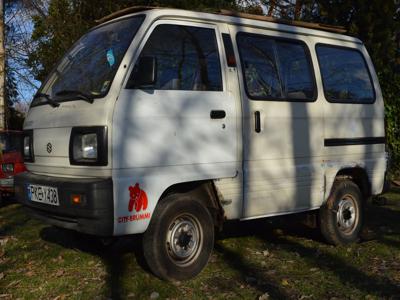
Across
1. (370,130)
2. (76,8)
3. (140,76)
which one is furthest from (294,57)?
(76,8)

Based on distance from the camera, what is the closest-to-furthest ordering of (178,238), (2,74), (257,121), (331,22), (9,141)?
(178,238)
(257,121)
(9,141)
(331,22)
(2,74)

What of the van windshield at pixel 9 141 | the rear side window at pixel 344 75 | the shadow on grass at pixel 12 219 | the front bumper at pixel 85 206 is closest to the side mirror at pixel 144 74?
the front bumper at pixel 85 206

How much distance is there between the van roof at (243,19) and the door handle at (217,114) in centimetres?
88

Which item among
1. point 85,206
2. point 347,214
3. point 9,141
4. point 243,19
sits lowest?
point 347,214

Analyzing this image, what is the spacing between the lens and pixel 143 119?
167 inches

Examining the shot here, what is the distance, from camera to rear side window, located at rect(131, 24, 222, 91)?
4469 millimetres

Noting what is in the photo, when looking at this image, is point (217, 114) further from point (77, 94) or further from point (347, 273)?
point (347, 273)

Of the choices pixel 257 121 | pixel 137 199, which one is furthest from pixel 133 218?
pixel 257 121

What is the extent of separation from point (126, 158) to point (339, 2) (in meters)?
9.71

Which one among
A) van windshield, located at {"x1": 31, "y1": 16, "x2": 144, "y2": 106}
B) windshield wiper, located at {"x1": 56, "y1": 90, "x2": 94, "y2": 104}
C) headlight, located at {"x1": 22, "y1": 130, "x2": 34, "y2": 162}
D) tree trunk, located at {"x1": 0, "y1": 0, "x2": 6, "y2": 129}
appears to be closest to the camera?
windshield wiper, located at {"x1": 56, "y1": 90, "x2": 94, "y2": 104}

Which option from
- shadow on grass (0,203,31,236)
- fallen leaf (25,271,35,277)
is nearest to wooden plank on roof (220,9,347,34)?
fallen leaf (25,271,35,277)

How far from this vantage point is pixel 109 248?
590 centimetres

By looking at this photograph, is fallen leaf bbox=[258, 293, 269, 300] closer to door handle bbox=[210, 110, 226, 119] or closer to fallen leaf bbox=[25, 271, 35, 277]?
door handle bbox=[210, 110, 226, 119]

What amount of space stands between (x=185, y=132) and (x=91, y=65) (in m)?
1.08
